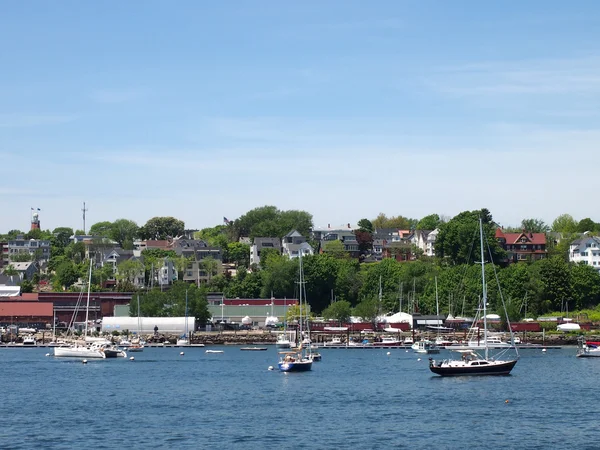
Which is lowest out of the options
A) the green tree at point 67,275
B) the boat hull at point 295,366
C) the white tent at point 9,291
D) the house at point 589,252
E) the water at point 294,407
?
the water at point 294,407

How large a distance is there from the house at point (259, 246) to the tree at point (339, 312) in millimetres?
54875

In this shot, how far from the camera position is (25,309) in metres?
146

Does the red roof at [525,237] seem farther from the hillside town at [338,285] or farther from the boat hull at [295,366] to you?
the boat hull at [295,366]

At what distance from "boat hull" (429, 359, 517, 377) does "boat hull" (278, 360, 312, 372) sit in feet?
38.6

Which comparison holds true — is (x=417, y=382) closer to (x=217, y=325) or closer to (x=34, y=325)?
(x=217, y=325)

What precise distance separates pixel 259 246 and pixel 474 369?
12599 cm

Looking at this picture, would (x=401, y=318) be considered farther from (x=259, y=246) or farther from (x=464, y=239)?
(x=259, y=246)

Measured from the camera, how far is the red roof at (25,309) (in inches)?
5728

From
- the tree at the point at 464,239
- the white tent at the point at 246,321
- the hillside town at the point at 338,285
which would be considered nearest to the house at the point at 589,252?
the hillside town at the point at 338,285

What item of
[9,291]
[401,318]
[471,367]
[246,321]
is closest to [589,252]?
[401,318]

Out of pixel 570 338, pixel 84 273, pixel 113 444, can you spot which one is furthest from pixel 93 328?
pixel 113 444

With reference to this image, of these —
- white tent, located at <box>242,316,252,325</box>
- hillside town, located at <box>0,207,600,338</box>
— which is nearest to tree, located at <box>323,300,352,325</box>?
hillside town, located at <box>0,207,600,338</box>

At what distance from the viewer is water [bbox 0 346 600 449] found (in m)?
46.9

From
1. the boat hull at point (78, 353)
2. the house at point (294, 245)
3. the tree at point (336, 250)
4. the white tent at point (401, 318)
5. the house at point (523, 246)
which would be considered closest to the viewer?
the boat hull at point (78, 353)
